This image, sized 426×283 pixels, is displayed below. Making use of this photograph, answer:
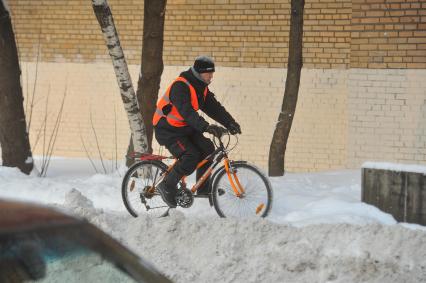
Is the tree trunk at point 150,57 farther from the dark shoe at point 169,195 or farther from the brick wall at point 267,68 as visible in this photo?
the dark shoe at point 169,195

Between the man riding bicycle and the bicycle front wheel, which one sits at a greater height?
the man riding bicycle

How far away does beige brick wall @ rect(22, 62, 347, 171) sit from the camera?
40.6ft

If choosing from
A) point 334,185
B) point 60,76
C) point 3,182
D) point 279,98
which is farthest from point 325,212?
point 60,76

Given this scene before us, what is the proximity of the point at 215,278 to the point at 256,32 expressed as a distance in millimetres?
6799

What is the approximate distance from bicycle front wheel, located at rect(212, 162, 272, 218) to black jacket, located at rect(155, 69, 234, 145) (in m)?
0.49

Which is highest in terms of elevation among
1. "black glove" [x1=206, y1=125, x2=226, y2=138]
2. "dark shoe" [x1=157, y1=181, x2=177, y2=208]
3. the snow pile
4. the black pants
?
"black glove" [x1=206, y1=125, x2=226, y2=138]

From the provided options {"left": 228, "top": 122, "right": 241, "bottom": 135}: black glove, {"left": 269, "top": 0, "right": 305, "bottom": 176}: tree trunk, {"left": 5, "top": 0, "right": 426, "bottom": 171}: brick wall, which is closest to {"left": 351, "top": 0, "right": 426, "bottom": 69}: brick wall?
{"left": 5, "top": 0, "right": 426, "bottom": 171}: brick wall

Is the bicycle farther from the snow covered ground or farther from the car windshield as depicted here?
the car windshield

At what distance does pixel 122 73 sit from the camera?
32.5 feet

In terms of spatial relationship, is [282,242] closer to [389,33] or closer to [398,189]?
[398,189]

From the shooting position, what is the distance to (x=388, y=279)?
6066 mm

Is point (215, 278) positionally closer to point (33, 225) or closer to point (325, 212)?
point (325, 212)

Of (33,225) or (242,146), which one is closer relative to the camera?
(33,225)

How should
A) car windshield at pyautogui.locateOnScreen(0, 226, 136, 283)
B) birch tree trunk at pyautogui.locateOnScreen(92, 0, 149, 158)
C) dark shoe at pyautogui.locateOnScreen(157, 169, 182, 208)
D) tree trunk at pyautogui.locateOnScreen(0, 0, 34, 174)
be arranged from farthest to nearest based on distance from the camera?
tree trunk at pyautogui.locateOnScreen(0, 0, 34, 174), birch tree trunk at pyautogui.locateOnScreen(92, 0, 149, 158), dark shoe at pyautogui.locateOnScreen(157, 169, 182, 208), car windshield at pyautogui.locateOnScreen(0, 226, 136, 283)
